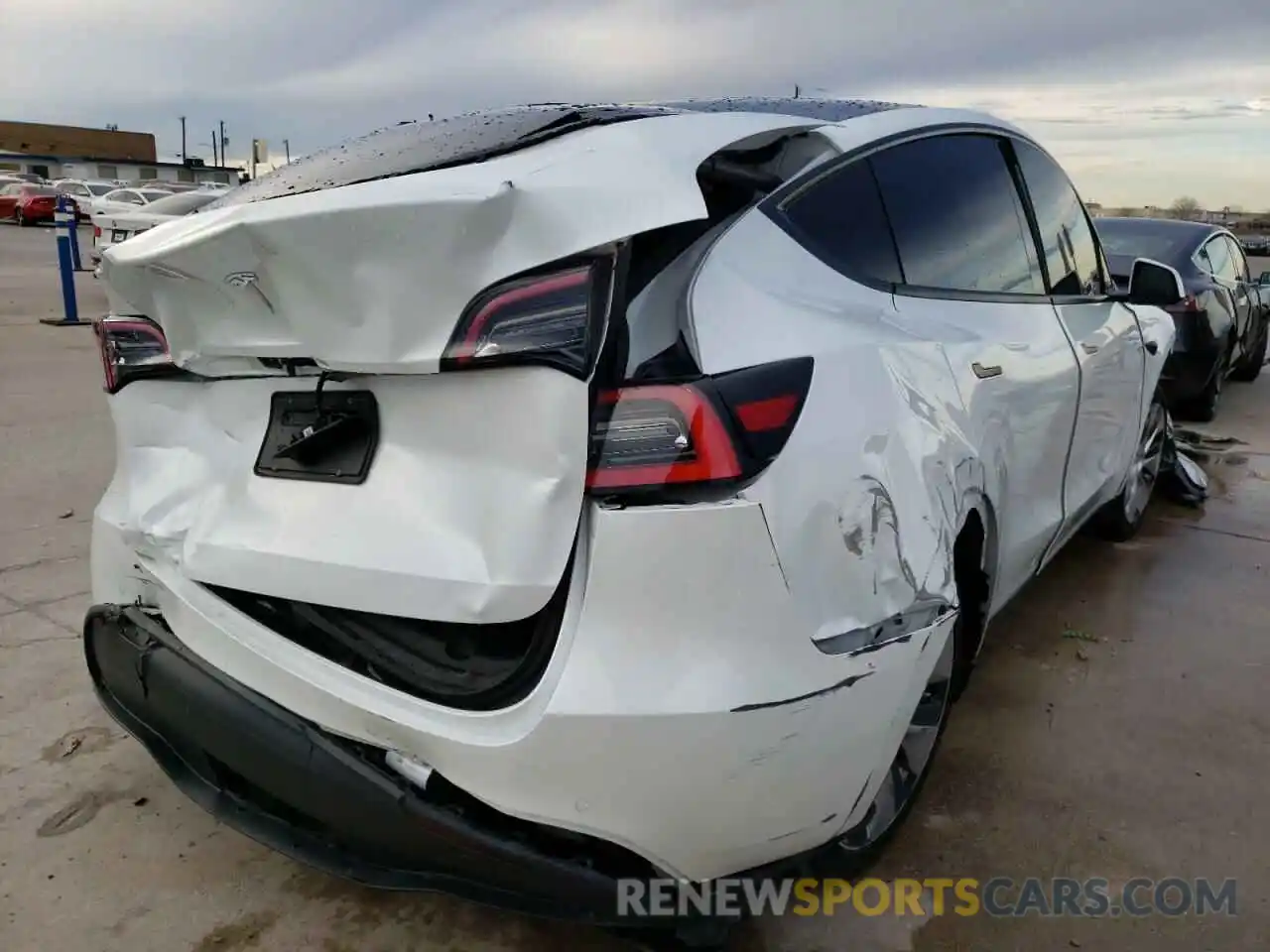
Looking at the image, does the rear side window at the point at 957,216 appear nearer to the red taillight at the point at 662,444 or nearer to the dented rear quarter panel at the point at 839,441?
the dented rear quarter panel at the point at 839,441

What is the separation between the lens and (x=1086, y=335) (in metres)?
3.41

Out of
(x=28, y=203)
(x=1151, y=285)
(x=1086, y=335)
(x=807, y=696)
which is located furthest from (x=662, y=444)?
(x=28, y=203)

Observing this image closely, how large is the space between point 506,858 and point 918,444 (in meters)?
1.07

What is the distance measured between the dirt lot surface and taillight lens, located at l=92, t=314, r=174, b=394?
1101mm

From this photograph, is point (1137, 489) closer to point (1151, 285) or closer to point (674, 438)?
point (1151, 285)

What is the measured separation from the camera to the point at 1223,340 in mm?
7621

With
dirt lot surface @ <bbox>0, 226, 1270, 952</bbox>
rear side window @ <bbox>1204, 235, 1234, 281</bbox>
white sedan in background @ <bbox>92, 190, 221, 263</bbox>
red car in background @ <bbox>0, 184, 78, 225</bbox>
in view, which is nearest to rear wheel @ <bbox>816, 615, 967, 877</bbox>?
dirt lot surface @ <bbox>0, 226, 1270, 952</bbox>

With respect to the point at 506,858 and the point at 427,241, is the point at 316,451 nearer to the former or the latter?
the point at 427,241

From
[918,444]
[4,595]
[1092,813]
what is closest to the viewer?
[918,444]

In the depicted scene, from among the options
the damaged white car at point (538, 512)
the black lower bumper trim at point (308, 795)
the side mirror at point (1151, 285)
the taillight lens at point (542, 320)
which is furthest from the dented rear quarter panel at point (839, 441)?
the side mirror at point (1151, 285)

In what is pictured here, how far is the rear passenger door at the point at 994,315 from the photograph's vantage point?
244 cm

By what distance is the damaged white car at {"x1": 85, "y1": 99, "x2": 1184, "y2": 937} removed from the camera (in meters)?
1.61

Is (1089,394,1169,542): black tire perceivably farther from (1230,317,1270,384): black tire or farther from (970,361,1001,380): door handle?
(1230,317,1270,384): black tire

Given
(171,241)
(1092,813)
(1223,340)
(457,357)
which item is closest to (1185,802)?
(1092,813)
